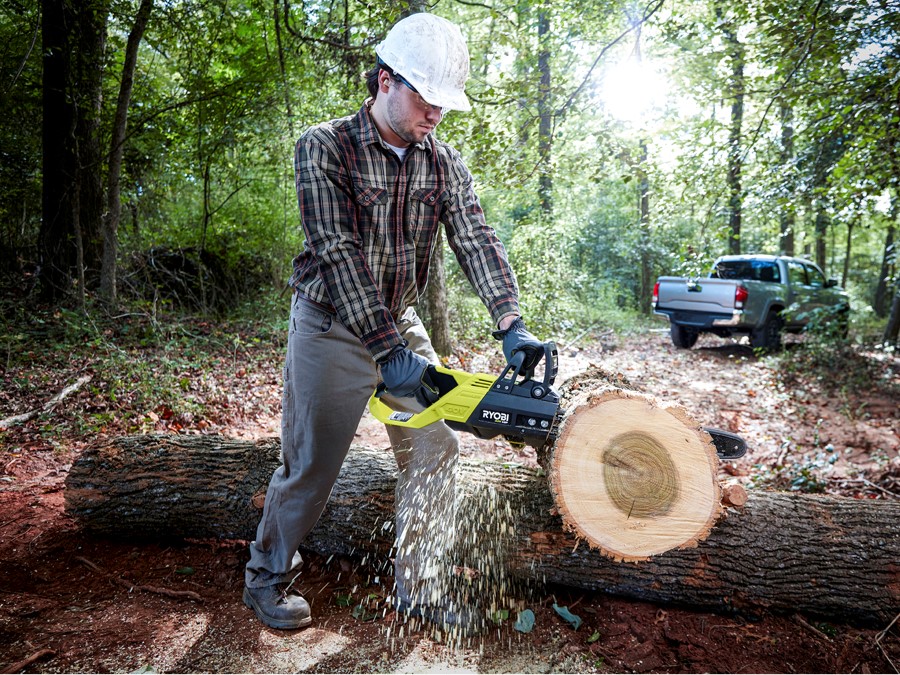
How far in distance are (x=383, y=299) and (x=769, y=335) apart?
8550 millimetres

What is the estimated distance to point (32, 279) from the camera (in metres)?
7.15

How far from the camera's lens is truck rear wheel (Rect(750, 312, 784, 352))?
8.98m

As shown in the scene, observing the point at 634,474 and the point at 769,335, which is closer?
the point at 634,474

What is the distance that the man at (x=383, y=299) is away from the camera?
2.05 meters

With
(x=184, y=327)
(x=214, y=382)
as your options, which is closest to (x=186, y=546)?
(x=214, y=382)

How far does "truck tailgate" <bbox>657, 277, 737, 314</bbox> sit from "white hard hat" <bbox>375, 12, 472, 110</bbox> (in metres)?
7.36

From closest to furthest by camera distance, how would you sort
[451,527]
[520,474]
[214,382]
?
1. [451,527]
2. [520,474]
3. [214,382]

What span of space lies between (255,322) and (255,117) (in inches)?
109

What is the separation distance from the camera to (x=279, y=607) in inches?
93.5

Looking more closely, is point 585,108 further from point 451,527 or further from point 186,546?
point 186,546

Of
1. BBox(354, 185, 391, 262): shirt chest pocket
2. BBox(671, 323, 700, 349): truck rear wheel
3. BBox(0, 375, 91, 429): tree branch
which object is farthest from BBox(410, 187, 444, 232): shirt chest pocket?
BBox(671, 323, 700, 349): truck rear wheel

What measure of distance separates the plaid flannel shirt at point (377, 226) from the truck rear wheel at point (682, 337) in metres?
8.59

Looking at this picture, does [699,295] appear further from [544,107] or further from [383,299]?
[383,299]

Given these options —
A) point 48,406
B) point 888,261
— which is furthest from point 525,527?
point 888,261
